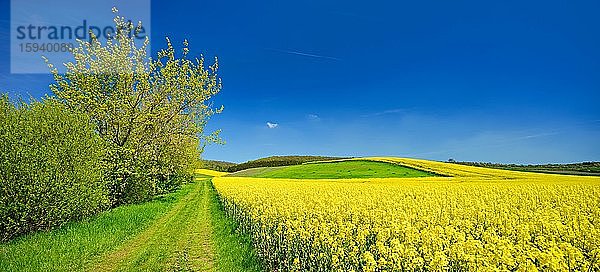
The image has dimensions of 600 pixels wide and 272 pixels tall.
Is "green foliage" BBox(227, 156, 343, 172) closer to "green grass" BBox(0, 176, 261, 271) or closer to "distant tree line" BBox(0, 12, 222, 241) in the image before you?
"distant tree line" BBox(0, 12, 222, 241)

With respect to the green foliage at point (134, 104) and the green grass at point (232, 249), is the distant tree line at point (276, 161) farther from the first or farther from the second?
the green grass at point (232, 249)

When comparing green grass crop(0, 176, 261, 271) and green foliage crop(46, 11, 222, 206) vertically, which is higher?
green foliage crop(46, 11, 222, 206)

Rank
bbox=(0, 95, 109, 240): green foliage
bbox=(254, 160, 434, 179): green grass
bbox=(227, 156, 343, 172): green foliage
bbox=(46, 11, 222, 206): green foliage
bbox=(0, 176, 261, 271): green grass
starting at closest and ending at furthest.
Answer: bbox=(0, 176, 261, 271): green grass
bbox=(0, 95, 109, 240): green foliage
bbox=(46, 11, 222, 206): green foliage
bbox=(254, 160, 434, 179): green grass
bbox=(227, 156, 343, 172): green foliage

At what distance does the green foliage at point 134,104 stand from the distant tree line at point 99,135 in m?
0.07

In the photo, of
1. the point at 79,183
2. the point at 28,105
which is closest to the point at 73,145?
the point at 79,183

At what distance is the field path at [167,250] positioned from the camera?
12.1 meters

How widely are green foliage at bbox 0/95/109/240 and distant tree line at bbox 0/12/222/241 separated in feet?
Result: 0.12

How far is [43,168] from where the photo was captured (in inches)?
648

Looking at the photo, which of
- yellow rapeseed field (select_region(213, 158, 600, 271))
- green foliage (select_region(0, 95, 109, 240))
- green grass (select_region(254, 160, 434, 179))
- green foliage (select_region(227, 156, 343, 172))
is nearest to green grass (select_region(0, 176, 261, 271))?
green foliage (select_region(0, 95, 109, 240))

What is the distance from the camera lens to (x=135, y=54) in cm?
2894

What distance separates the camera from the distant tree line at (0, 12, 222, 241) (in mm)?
16062

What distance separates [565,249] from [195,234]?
13153 millimetres

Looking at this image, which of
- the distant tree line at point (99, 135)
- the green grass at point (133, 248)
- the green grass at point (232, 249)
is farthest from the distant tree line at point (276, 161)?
the green grass at point (232, 249)

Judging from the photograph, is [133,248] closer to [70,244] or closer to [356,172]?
[70,244]
